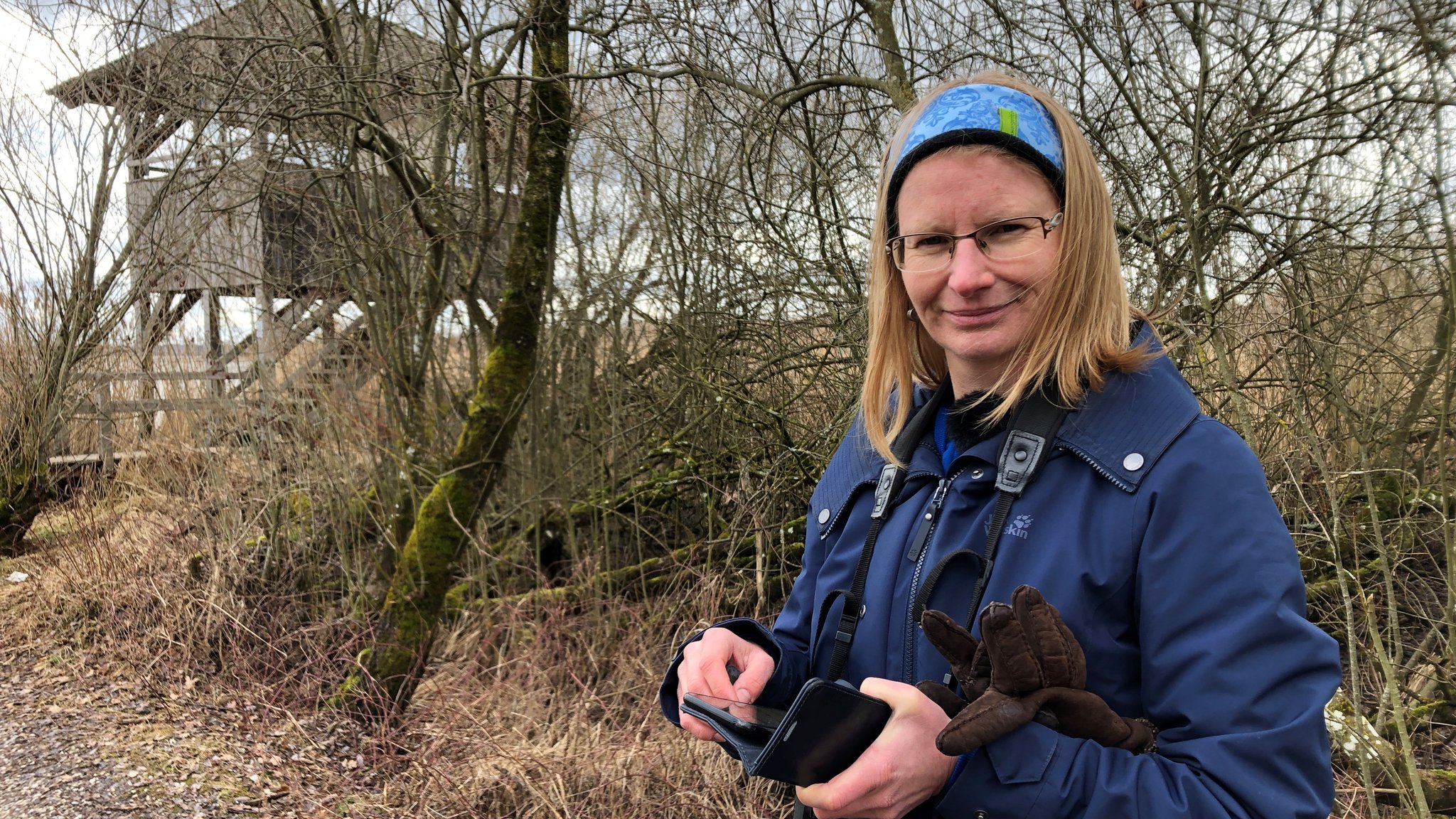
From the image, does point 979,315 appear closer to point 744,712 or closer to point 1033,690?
point 1033,690

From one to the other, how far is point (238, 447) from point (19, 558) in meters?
2.60

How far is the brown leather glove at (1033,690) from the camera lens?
3.45 feet

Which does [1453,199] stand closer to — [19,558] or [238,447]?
[238,447]

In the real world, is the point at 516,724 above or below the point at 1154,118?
below

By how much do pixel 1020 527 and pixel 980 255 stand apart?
0.41 m

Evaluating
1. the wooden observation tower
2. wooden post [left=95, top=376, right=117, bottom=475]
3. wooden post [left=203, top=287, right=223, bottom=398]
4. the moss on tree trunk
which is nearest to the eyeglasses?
the wooden observation tower

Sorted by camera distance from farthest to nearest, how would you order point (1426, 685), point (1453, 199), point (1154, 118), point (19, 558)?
point (19, 558) < point (1154, 118) < point (1426, 685) < point (1453, 199)

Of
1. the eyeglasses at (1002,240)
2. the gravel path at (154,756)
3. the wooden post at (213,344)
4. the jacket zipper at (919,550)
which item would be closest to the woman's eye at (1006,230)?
the eyeglasses at (1002,240)

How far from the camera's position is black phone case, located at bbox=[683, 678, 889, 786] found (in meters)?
1.11

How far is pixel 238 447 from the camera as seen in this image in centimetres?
682

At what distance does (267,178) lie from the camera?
17.5ft

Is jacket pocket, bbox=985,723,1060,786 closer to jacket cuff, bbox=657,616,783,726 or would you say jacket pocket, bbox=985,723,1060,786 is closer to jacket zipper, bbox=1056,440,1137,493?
jacket zipper, bbox=1056,440,1137,493

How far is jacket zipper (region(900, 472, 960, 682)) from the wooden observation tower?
3910 mm

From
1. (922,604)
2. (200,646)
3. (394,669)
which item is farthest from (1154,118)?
(200,646)
